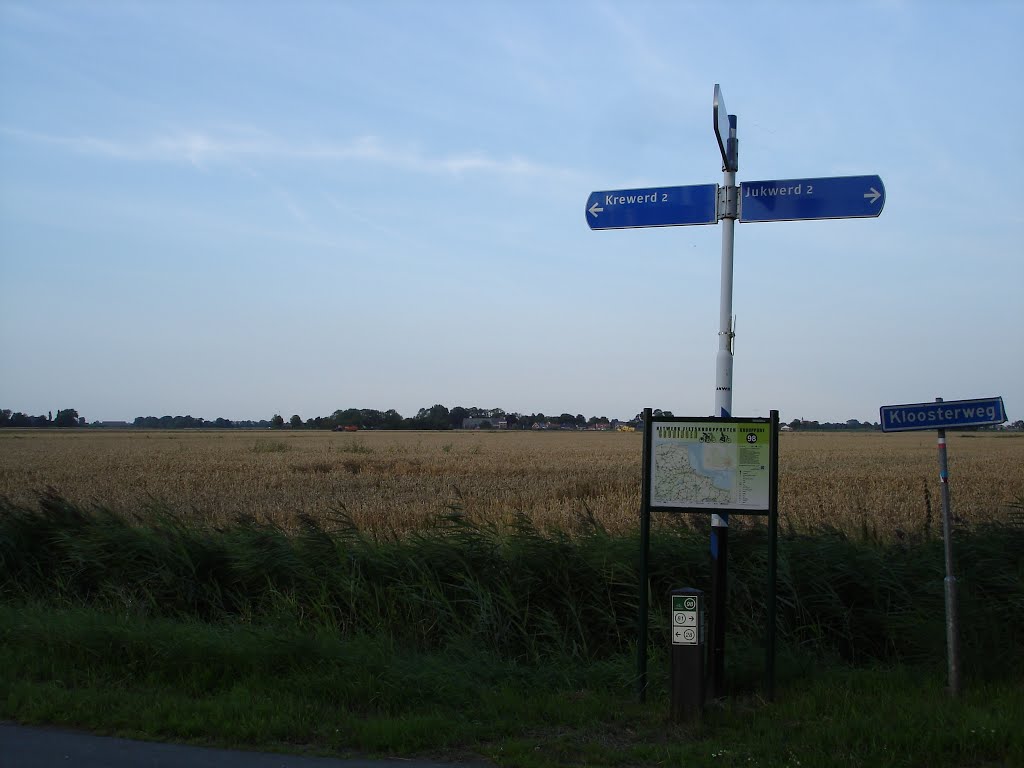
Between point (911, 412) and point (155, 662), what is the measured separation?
597cm

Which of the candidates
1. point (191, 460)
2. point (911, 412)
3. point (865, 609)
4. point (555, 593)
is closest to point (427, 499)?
point (555, 593)

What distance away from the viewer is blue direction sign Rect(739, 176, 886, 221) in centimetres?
593

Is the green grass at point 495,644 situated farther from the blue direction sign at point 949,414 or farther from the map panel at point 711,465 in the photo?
the blue direction sign at point 949,414

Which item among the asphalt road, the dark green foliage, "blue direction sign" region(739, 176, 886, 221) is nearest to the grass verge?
the asphalt road

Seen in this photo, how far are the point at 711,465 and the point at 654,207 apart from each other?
202 cm

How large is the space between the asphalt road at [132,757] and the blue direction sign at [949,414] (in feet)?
12.5

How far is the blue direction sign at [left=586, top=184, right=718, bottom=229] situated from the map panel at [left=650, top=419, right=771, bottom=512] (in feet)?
5.14

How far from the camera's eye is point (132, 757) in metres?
4.89

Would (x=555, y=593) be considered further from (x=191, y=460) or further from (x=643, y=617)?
(x=191, y=460)

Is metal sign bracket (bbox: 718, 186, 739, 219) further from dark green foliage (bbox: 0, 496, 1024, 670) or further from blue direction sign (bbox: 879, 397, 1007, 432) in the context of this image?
dark green foliage (bbox: 0, 496, 1024, 670)

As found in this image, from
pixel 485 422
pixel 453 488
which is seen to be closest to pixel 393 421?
pixel 485 422

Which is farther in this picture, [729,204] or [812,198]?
[729,204]

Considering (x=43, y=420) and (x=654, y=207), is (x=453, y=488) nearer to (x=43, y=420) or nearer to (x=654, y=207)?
(x=654, y=207)

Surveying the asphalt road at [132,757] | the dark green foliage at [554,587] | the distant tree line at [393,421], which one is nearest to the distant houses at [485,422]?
the distant tree line at [393,421]
